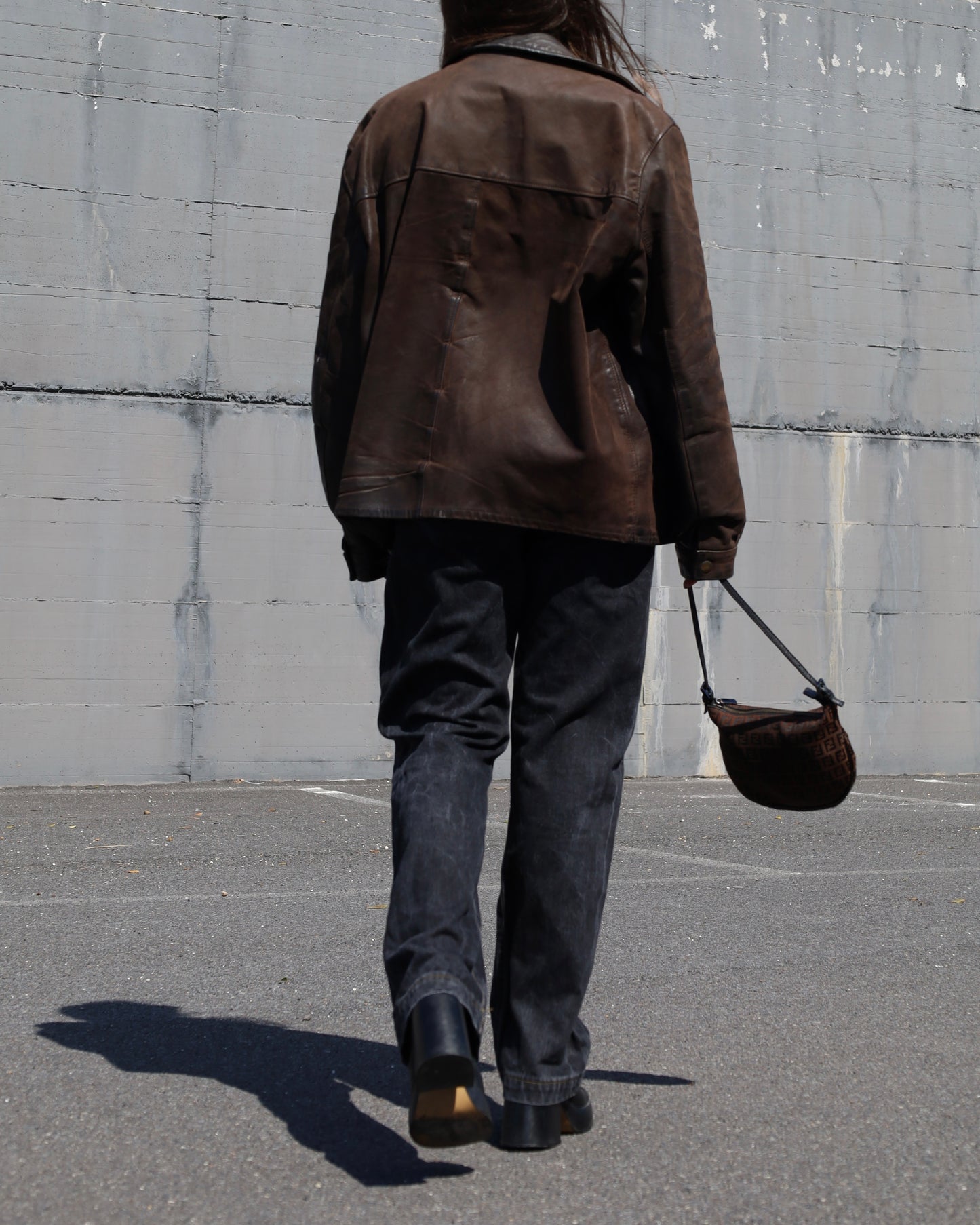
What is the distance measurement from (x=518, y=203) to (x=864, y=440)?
883cm

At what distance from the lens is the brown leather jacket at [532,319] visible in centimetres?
227

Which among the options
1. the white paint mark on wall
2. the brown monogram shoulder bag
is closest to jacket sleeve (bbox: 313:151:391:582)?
the brown monogram shoulder bag

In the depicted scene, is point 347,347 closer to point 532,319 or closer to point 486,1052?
point 532,319

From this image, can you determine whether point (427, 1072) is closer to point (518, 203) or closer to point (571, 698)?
point (571, 698)

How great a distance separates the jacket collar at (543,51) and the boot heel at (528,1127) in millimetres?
1635

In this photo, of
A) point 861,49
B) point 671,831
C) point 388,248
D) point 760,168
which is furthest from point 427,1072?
point 861,49

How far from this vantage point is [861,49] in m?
10.8

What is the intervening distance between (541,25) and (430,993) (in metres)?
1.59

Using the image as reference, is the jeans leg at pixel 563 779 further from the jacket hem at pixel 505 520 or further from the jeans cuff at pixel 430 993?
the jeans cuff at pixel 430 993

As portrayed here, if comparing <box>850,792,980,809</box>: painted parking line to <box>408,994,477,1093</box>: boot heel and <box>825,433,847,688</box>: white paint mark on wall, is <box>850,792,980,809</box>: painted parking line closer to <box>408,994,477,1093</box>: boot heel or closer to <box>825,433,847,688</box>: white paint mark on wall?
<box>825,433,847,688</box>: white paint mark on wall

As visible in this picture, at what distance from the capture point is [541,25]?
8.06ft

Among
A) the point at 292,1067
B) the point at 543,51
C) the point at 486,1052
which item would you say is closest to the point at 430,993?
the point at 292,1067

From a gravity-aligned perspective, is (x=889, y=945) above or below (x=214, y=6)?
below

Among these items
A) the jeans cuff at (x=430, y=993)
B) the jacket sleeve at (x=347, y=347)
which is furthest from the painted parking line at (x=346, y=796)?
the jeans cuff at (x=430, y=993)
